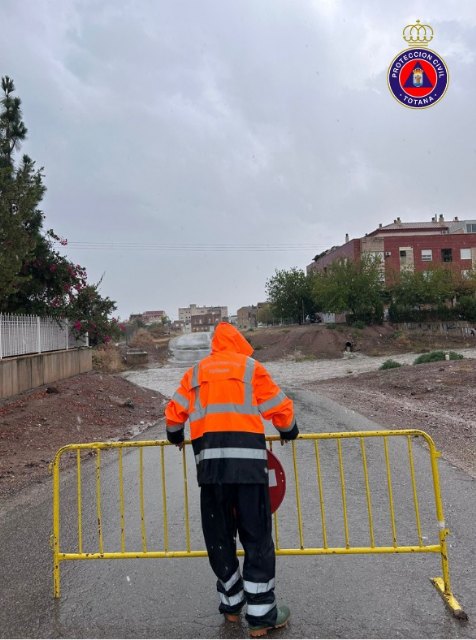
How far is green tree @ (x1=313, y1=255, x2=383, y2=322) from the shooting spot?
5069 centimetres

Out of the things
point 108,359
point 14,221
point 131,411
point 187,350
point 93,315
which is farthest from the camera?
point 187,350

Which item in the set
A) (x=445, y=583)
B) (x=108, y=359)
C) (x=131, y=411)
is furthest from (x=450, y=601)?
(x=108, y=359)

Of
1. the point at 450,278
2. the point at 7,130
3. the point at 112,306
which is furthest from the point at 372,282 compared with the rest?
the point at 7,130

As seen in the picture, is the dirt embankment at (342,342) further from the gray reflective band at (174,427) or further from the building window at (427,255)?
the gray reflective band at (174,427)

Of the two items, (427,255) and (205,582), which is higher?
(427,255)

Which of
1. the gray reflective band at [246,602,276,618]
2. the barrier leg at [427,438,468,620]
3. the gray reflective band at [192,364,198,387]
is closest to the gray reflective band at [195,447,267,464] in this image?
the gray reflective band at [192,364,198,387]

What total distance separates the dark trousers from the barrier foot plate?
1095mm

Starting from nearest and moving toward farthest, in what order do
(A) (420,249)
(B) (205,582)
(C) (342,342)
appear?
(B) (205,582) < (C) (342,342) < (A) (420,249)

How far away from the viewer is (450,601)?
3.30 metres

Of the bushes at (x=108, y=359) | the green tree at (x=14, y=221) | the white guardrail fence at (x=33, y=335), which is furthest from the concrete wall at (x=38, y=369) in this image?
the bushes at (x=108, y=359)

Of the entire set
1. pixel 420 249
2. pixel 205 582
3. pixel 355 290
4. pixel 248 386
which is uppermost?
pixel 420 249

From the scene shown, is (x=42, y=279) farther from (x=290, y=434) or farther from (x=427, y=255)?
(x=427, y=255)

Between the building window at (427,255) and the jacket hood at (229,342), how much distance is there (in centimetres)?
6615

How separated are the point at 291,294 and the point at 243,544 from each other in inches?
2639
